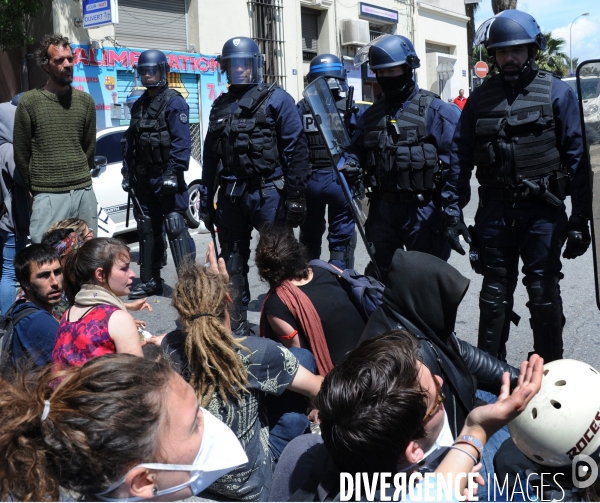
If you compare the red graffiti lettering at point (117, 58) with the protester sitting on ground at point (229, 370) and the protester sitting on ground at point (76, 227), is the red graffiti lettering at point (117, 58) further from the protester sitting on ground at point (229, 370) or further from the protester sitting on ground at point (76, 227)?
the protester sitting on ground at point (229, 370)

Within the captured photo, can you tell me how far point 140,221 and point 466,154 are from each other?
333 cm

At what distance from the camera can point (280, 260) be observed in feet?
12.0

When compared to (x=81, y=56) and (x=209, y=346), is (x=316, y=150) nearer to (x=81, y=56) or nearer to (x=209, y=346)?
(x=209, y=346)

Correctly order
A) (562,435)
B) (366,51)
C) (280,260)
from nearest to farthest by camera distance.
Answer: (562,435) < (280,260) < (366,51)

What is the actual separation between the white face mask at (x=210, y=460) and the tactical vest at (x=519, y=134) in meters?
2.58

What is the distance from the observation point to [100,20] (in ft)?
43.4

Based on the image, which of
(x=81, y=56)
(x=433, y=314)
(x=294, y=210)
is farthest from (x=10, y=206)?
(x=81, y=56)

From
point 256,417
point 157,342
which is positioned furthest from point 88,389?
point 157,342

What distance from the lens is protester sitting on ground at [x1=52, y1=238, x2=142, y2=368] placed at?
10.2 ft

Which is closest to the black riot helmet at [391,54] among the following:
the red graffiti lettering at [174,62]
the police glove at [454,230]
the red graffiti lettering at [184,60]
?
the police glove at [454,230]

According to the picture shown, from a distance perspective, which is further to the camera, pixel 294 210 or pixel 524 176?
pixel 294 210

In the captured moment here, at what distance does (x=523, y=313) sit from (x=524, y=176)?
7.00 ft

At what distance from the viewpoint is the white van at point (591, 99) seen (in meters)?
2.59

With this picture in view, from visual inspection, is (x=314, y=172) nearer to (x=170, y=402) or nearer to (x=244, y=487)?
(x=244, y=487)
